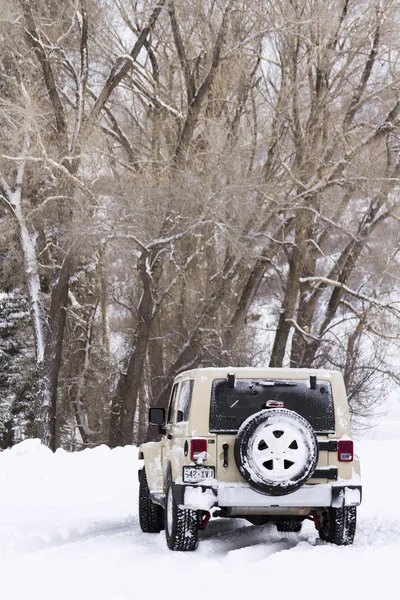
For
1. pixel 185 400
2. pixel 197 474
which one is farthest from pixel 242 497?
pixel 185 400

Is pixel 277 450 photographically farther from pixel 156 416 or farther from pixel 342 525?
pixel 156 416

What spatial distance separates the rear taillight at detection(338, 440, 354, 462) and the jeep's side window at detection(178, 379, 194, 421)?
148 cm

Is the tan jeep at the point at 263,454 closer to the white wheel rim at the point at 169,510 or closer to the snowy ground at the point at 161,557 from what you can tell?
the white wheel rim at the point at 169,510

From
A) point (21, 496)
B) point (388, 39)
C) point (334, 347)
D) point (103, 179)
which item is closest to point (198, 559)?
point (21, 496)

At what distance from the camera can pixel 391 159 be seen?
25.8 m

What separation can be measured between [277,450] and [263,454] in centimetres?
14

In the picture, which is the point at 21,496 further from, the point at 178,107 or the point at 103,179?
the point at 178,107

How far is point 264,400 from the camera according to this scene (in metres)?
8.52

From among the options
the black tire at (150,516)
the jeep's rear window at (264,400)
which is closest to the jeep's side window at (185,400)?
the jeep's rear window at (264,400)

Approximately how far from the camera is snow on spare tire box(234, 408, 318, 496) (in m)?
7.82

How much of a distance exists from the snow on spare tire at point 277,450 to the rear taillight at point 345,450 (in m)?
0.61

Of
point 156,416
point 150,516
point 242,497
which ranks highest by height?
point 156,416

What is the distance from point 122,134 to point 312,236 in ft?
21.8

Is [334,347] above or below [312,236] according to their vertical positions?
below
